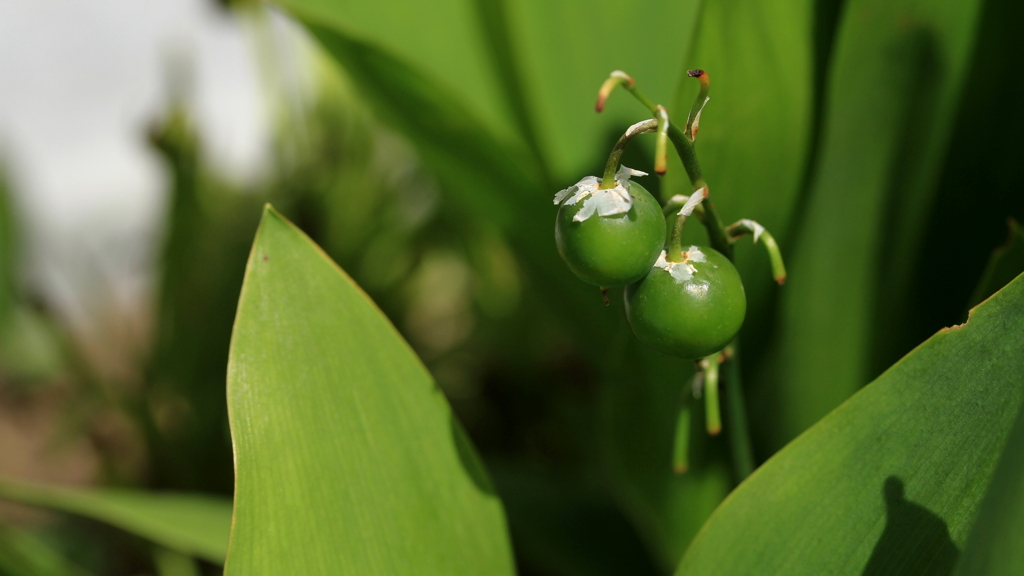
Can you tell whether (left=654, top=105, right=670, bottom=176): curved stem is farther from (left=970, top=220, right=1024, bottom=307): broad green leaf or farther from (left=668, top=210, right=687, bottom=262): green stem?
(left=970, top=220, right=1024, bottom=307): broad green leaf

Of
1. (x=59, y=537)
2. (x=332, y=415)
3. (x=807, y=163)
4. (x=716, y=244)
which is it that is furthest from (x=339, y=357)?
(x=59, y=537)

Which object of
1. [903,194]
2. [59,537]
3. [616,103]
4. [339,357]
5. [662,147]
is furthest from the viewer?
[59,537]

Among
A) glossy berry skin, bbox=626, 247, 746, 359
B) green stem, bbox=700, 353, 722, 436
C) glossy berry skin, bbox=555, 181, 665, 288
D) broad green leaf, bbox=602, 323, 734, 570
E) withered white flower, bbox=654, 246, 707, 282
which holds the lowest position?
broad green leaf, bbox=602, 323, 734, 570

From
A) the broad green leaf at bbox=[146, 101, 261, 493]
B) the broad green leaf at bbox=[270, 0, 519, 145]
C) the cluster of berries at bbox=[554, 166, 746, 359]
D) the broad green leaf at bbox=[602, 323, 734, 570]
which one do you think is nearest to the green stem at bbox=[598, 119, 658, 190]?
the cluster of berries at bbox=[554, 166, 746, 359]

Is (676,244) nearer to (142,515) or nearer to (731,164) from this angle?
(731,164)

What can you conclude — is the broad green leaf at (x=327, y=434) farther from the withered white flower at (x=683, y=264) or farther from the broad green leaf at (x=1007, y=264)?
the broad green leaf at (x=1007, y=264)

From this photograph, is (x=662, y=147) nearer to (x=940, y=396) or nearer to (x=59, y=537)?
(x=940, y=396)
